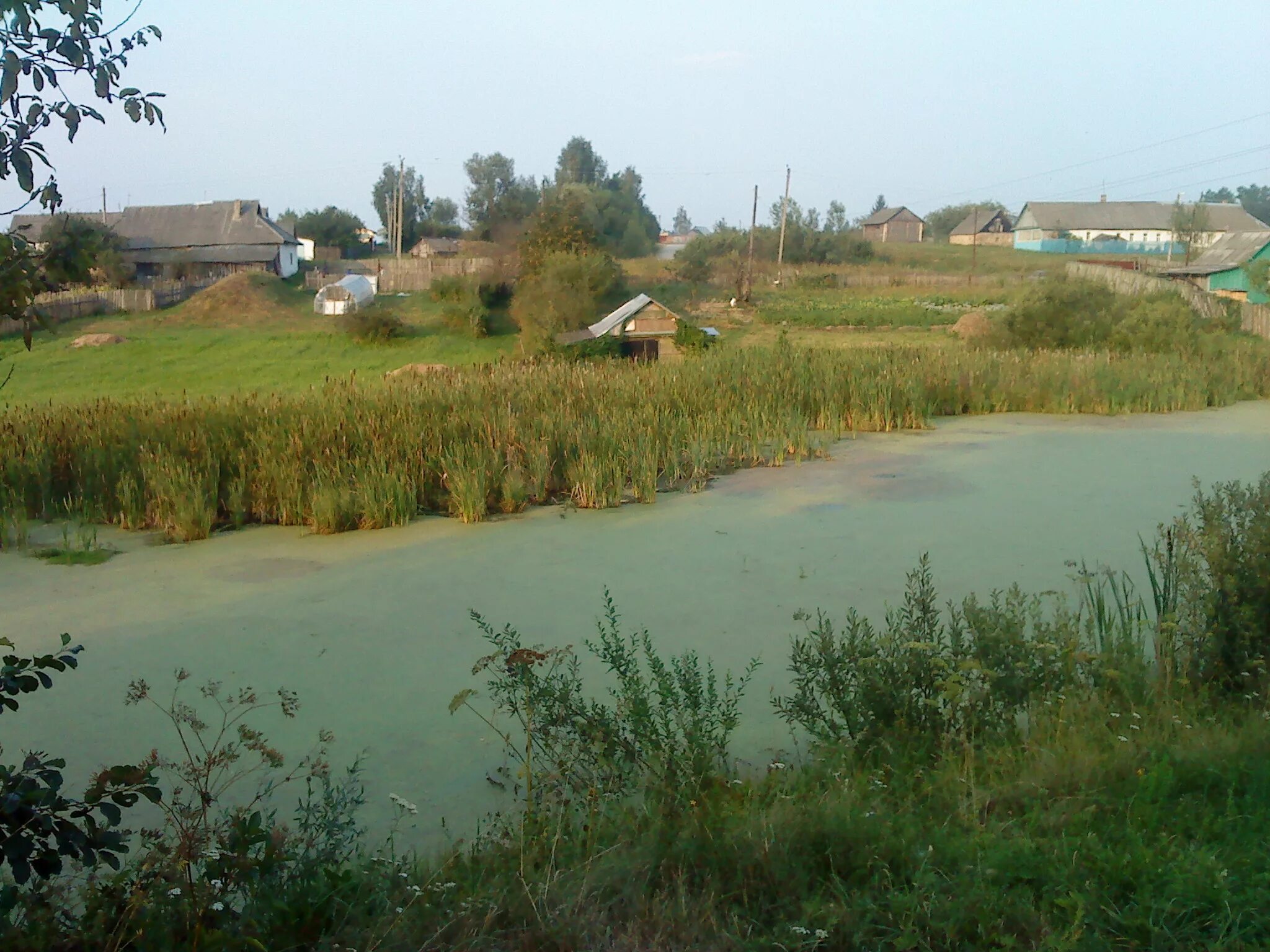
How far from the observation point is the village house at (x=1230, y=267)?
29719 millimetres

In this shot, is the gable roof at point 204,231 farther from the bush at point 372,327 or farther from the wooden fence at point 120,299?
the bush at point 372,327

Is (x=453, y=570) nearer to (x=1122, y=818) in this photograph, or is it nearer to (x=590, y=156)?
(x=1122, y=818)

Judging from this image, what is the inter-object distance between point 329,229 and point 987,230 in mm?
36485

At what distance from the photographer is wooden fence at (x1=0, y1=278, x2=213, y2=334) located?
30266 millimetres

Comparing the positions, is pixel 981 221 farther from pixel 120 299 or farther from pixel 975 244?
pixel 120 299

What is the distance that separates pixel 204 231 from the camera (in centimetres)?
4122

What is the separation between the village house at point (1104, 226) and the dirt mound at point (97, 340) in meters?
42.5

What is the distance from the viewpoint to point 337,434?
7516mm

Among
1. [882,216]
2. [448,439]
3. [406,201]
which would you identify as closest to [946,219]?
[882,216]

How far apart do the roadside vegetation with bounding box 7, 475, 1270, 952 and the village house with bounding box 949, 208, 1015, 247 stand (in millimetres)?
63109

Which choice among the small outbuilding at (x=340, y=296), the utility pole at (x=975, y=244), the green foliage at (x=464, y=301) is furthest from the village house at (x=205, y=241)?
the utility pole at (x=975, y=244)

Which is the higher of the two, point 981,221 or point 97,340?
point 981,221

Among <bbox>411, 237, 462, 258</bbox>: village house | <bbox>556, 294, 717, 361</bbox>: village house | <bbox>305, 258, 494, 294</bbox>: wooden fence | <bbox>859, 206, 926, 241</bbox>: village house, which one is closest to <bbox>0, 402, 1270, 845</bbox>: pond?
<bbox>556, 294, 717, 361</bbox>: village house

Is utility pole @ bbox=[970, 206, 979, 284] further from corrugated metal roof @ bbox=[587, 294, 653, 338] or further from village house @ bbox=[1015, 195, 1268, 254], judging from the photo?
corrugated metal roof @ bbox=[587, 294, 653, 338]
